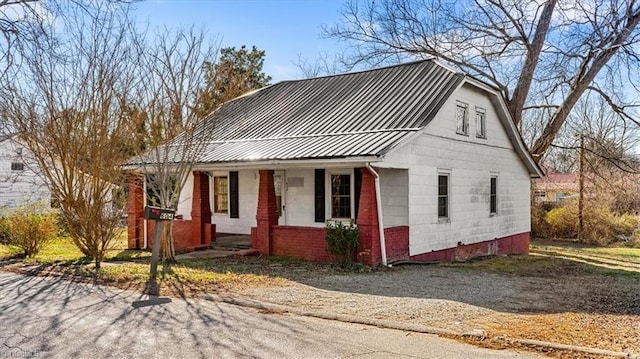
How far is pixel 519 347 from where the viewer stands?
6125 mm

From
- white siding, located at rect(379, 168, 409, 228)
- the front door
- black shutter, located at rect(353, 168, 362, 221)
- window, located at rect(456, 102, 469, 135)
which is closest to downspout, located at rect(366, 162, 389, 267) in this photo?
white siding, located at rect(379, 168, 409, 228)

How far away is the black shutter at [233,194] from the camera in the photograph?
18.5 metres

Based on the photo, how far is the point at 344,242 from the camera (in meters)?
12.6

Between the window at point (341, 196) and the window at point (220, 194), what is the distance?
5.01m

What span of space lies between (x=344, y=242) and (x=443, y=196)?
4472mm

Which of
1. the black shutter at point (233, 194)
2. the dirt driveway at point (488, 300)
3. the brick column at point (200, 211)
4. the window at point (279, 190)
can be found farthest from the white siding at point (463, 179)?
the black shutter at point (233, 194)

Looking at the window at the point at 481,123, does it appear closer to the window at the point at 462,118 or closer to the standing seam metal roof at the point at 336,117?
the window at the point at 462,118

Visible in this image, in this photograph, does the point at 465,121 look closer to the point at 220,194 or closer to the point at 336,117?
the point at 336,117

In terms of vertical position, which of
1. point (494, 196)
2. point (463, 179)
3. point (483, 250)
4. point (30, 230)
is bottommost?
point (483, 250)

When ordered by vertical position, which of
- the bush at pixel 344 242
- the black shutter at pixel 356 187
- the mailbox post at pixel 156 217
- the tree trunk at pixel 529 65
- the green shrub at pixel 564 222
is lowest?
the green shrub at pixel 564 222

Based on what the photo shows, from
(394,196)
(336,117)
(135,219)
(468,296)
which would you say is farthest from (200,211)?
(468,296)

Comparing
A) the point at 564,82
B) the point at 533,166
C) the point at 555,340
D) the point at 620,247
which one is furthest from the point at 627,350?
the point at 620,247

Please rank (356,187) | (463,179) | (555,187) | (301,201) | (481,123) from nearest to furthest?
1. (356,187)
2. (301,201)
3. (463,179)
4. (481,123)
5. (555,187)

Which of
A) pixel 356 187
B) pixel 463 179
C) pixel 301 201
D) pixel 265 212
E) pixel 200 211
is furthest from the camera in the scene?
pixel 463 179
